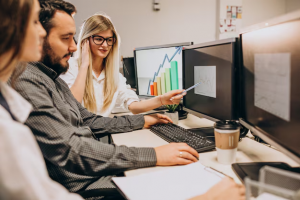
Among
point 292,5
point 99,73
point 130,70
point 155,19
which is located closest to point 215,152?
point 99,73

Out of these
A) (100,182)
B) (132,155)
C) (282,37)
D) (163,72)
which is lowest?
(100,182)

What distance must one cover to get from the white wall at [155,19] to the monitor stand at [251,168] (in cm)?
251

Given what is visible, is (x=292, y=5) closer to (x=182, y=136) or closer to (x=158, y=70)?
(x=158, y=70)

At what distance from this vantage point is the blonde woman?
186 centimetres

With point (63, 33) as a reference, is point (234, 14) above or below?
above

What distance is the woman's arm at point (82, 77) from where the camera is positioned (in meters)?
1.82

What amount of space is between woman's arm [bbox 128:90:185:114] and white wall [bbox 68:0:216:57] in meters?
1.51

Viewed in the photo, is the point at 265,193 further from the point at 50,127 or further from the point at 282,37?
the point at 50,127

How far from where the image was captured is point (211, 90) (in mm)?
1247

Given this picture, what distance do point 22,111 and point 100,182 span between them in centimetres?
56

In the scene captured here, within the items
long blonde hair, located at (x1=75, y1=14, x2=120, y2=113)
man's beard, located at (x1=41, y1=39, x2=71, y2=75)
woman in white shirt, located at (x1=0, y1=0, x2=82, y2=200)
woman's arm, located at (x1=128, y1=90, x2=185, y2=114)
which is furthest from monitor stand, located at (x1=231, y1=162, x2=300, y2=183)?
long blonde hair, located at (x1=75, y1=14, x2=120, y2=113)

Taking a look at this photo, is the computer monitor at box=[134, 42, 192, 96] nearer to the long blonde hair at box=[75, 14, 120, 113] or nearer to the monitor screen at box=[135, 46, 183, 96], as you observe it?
the monitor screen at box=[135, 46, 183, 96]

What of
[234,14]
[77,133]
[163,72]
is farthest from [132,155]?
[234,14]

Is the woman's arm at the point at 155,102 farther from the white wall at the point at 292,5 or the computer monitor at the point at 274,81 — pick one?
the white wall at the point at 292,5
